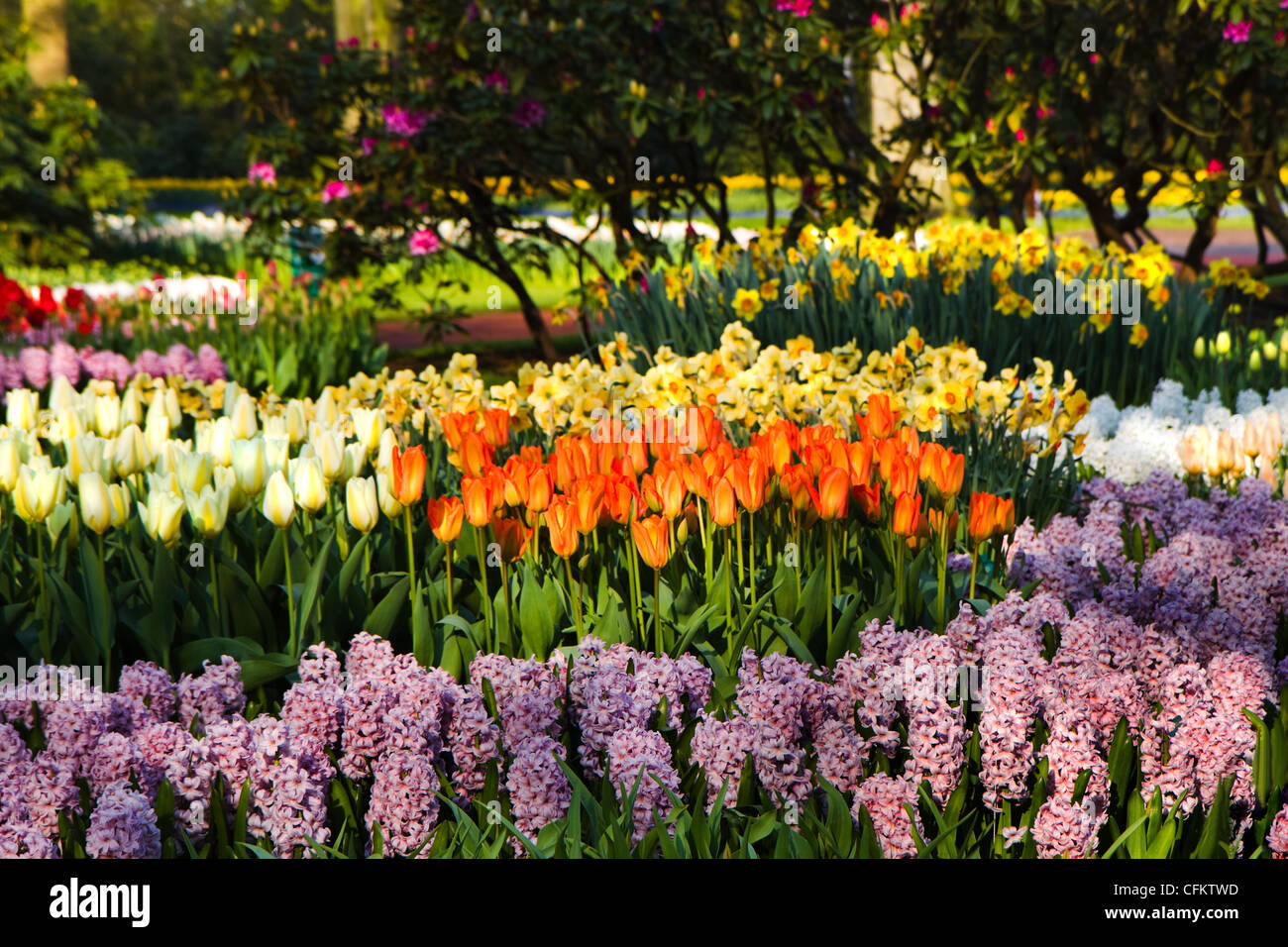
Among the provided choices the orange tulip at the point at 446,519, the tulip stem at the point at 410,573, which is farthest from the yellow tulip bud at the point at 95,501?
the orange tulip at the point at 446,519

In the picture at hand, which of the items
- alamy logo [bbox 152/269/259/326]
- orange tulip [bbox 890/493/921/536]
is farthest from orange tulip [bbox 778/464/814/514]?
alamy logo [bbox 152/269/259/326]

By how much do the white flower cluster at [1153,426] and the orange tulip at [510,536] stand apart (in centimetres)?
174

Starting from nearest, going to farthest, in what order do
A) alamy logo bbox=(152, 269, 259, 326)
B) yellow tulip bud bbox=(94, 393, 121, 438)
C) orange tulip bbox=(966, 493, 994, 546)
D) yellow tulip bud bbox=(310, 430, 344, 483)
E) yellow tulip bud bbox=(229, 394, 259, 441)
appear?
1. orange tulip bbox=(966, 493, 994, 546)
2. yellow tulip bud bbox=(310, 430, 344, 483)
3. yellow tulip bud bbox=(229, 394, 259, 441)
4. yellow tulip bud bbox=(94, 393, 121, 438)
5. alamy logo bbox=(152, 269, 259, 326)

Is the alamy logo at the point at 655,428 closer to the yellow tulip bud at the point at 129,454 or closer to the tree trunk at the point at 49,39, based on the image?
the yellow tulip bud at the point at 129,454

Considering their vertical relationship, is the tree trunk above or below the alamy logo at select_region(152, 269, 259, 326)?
above

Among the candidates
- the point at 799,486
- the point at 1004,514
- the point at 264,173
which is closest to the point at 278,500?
the point at 799,486

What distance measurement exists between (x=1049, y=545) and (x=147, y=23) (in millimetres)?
37127

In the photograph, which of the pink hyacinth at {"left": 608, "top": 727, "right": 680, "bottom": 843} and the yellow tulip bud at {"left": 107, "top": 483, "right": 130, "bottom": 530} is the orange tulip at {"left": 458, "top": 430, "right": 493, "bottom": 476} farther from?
the pink hyacinth at {"left": 608, "top": 727, "right": 680, "bottom": 843}

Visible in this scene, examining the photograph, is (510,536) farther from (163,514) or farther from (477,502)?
(163,514)

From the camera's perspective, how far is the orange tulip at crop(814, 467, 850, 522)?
2441mm

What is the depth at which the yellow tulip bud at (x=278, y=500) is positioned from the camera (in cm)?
266
